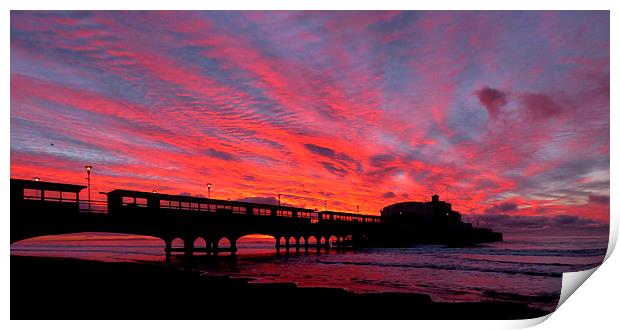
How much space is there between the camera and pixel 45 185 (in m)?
20.1

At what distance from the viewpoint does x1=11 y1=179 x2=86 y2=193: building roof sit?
19000mm

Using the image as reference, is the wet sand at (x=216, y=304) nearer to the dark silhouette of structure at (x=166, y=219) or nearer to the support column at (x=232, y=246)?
the dark silhouette of structure at (x=166, y=219)

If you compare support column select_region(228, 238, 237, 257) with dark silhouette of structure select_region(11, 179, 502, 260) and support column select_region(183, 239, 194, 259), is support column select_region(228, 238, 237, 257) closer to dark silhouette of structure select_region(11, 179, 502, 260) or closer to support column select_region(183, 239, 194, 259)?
dark silhouette of structure select_region(11, 179, 502, 260)

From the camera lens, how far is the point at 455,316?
1267cm

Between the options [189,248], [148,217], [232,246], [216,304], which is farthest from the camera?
[232,246]

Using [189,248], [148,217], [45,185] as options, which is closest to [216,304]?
[45,185]

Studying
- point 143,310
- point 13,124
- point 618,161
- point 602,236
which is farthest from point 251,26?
point 602,236

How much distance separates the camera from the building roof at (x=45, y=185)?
19000mm

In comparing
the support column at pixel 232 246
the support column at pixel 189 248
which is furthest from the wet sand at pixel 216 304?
the support column at pixel 232 246

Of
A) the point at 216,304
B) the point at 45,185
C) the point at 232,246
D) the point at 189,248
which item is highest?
the point at 45,185

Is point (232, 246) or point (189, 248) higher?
point (189, 248)

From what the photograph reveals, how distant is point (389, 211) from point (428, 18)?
113m

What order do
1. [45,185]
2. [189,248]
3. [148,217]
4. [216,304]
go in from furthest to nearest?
1. [189,248]
2. [148,217]
3. [45,185]
4. [216,304]

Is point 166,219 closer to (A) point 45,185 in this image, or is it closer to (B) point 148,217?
(B) point 148,217
